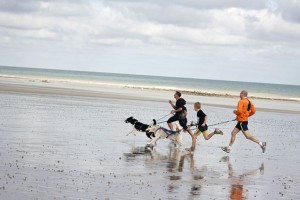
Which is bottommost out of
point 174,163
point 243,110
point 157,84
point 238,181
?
point 238,181

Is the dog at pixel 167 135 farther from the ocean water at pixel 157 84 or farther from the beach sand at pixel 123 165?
the ocean water at pixel 157 84

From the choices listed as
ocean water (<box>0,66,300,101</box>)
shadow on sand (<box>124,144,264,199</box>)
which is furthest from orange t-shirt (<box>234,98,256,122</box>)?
ocean water (<box>0,66,300,101</box>)

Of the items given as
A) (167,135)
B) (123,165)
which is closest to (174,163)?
(123,165)

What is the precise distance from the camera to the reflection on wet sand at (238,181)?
10219 millimetres

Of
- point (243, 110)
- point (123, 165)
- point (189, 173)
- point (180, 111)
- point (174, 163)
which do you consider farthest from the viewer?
point (180, 111)

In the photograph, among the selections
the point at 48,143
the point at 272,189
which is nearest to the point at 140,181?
the point at 272,189

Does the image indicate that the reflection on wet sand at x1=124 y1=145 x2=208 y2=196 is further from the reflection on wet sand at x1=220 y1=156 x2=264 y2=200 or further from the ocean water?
the ocean water

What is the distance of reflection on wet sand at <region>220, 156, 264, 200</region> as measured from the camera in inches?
402

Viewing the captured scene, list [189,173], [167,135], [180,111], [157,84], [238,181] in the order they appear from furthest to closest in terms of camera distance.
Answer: [157,84] < [180,111] < [167,135] < [189,173] < [238,181]

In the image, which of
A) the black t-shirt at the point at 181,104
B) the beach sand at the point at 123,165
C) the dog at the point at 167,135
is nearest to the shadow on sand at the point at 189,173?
the beach sand at the point at 123,165

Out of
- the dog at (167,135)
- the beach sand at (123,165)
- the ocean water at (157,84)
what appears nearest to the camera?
the beach sand at (123,165)

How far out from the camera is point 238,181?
38.4ft

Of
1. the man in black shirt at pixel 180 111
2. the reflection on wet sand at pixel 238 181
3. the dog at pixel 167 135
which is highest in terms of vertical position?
the man in black shirt at pixel 180 111

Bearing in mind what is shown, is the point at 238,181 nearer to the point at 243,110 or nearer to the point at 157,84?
Answer: the point at 243,110
